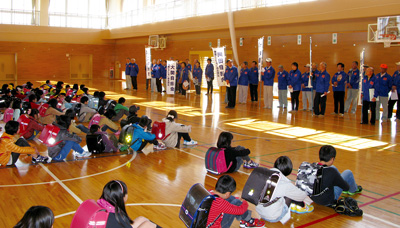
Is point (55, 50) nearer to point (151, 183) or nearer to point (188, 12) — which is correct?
point (188, 12)

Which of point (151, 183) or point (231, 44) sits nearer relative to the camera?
point (151, 183)

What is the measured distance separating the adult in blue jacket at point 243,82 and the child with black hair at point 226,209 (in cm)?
1377

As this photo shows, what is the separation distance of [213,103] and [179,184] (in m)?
11.7

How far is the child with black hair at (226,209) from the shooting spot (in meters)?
3.93

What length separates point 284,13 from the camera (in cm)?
1825

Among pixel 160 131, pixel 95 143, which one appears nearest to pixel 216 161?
pixel 160 131

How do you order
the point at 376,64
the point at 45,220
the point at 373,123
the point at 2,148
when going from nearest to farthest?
the point at 45,220 < the point at 2,148 < the point at 373,123 < the point at 376,64

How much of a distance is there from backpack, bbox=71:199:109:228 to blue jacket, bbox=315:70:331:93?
12.4 meters

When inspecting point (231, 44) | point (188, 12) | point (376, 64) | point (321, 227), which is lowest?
point (321, 227)

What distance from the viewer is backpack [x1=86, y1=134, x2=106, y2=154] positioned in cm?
793

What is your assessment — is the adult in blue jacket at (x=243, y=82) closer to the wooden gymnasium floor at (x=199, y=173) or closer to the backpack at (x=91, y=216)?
the wooden gymnasium floor at (x=199, y=173)

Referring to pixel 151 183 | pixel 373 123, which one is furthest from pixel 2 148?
pixel 373 123

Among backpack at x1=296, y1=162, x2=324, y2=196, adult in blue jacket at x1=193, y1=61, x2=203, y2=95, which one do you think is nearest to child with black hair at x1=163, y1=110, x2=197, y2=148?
backpack at x1=296, y1=162, x2=324, y2=196

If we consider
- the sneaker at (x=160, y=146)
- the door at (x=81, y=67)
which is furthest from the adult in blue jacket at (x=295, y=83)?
the door at (x=81, y=67)
